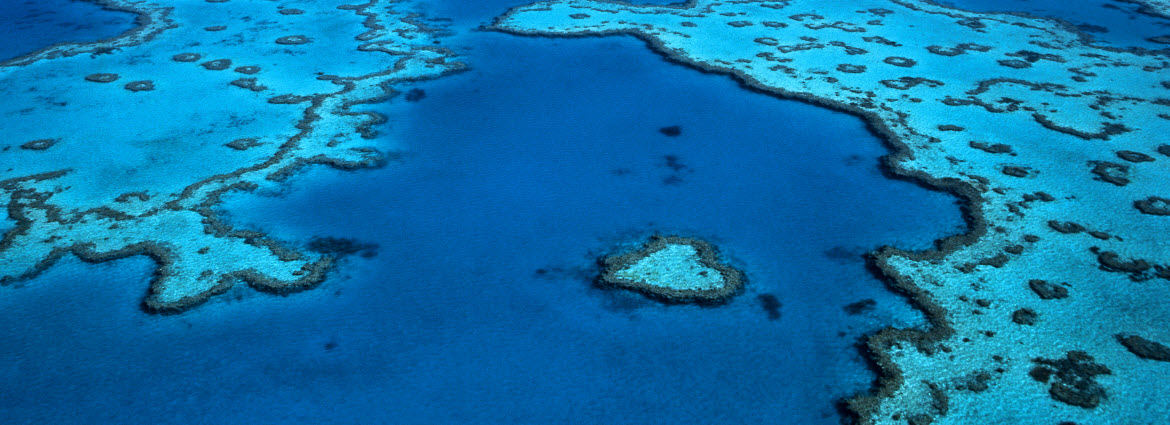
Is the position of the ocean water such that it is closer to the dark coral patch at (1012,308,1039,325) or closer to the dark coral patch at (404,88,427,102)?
the dark coral patch at (1012,308,1039,325)

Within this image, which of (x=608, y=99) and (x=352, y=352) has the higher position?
(x=608, y=99)

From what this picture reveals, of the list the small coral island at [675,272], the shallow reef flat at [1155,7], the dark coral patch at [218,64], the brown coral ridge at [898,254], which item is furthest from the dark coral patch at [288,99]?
the shallow reef flat at [1155,7]

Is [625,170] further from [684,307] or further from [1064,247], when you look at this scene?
[1064,247]

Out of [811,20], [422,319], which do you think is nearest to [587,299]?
[422,319]

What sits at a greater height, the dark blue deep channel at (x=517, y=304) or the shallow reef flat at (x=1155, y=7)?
the shallow reef flat at (x=1155, y=7)

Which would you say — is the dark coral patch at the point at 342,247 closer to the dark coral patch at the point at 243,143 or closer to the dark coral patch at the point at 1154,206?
the dark coral patch at the point at 243,143

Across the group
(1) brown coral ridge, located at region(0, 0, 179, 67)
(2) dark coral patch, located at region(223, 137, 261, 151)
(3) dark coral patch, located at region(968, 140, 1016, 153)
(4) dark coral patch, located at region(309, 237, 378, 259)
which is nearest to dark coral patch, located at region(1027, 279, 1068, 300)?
(3) dark coral patch, located at region(968, 140, 1016, 153)

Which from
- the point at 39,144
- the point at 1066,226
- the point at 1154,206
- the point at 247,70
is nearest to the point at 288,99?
the point at 247,70
